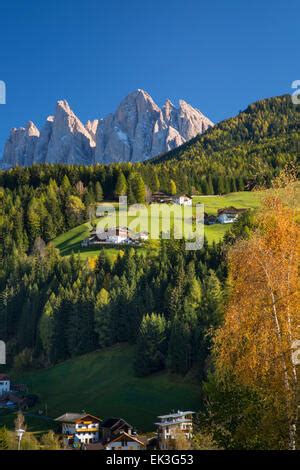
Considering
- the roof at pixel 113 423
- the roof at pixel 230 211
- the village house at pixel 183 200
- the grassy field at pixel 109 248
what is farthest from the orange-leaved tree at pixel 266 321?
the village house at pixel 183 200

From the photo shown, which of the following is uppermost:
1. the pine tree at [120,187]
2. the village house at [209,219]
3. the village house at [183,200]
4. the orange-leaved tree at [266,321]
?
the pine tree at [120,187]

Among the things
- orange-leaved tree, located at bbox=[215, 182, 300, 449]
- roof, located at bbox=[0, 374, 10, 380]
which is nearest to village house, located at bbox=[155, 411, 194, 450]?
roof, located at bbox=[0, 374, 10, 380]

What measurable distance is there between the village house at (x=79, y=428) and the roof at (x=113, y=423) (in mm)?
1510

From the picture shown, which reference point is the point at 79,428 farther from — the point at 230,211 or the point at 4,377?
the point at 230,211

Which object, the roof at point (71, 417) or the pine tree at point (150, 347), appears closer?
the roof at point (71, 417)

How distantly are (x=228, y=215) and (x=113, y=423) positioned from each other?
346 feet

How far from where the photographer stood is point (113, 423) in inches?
2817

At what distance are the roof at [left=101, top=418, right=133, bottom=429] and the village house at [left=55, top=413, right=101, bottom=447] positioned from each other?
1510 millimetres

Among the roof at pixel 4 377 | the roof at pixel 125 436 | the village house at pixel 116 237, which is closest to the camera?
the roof at pixel 125 436

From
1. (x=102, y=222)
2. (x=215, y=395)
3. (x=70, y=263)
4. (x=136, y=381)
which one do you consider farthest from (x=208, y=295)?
(x=102, y=222)

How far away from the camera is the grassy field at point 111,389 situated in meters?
75.9

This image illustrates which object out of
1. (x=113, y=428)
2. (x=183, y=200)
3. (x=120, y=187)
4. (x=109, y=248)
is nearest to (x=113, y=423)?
(x=113, y=428)

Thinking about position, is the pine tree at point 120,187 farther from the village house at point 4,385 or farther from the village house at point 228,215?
the village house at point 4,385

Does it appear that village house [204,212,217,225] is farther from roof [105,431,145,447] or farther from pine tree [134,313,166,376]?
roof [105,431,145,447]
